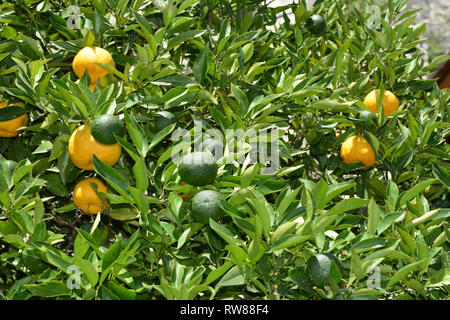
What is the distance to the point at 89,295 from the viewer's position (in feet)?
3.41

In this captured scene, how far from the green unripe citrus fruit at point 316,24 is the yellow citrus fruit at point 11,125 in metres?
1.14

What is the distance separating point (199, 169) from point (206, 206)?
0.29ft

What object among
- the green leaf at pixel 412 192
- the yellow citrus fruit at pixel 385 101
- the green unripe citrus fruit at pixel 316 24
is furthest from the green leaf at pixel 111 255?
the green unripe citrus fruit at pixel 316 24

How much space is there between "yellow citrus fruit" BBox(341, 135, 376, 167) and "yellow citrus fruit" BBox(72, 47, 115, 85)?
0.78 meters

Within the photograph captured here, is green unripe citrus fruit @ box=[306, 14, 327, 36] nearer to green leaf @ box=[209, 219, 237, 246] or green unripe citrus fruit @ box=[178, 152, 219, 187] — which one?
green unripe citrus fruit @ box=[178, 152, 219, 187]

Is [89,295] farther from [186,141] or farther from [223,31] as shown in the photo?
[223,31]

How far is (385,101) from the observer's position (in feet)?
5.69

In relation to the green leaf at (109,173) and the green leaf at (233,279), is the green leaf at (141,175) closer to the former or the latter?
the green leaf at (109,173)

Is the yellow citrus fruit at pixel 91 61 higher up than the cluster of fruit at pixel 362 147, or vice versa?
the yellow citrus fruit at pixel 91 61

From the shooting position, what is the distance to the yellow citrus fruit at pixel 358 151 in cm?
158

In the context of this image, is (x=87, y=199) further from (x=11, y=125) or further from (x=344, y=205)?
(x=344, y=205)

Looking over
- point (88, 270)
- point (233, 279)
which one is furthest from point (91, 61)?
point (233, 279)

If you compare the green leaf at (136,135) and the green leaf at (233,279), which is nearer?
the green leaf at (233,279)

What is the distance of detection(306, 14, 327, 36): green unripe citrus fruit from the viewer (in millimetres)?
2008
